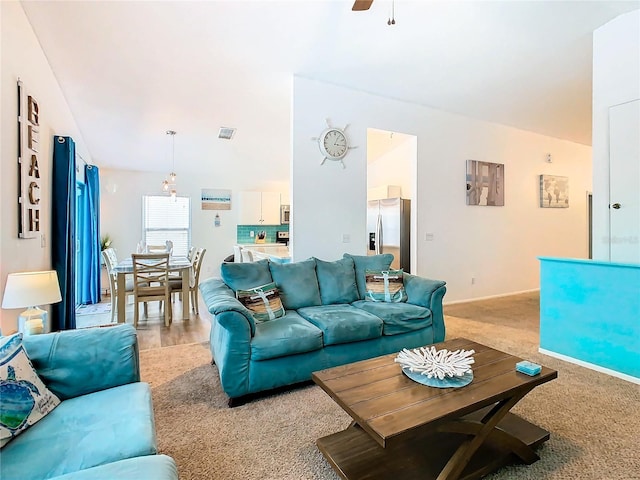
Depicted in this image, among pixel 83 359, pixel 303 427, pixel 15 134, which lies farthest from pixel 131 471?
pixel 15 134

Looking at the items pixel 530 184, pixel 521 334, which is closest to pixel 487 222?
pixel 530 184

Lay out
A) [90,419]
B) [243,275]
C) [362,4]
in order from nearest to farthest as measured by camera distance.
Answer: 1. [90,419]
2. [362,4]
3. [243,275]

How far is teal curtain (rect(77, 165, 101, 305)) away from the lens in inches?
208

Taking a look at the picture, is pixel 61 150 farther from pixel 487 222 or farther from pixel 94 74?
pixel 487 222

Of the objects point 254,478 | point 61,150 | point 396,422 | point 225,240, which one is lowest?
point 254,478

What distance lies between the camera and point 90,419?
4.45ft

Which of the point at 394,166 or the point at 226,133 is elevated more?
the point at 226,133

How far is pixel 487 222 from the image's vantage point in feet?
18.0

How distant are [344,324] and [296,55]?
2.75m

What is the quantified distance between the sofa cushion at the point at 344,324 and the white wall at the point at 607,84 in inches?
94.3

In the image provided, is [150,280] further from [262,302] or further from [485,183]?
[485,183]

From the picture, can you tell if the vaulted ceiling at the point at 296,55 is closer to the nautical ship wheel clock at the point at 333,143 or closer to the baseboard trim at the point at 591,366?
the nautical ship wheel clock at the point at 333,143

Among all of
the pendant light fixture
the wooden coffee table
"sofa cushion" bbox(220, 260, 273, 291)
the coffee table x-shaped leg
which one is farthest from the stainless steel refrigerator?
the pendant light fixture

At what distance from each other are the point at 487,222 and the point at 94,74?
580 centimetres
